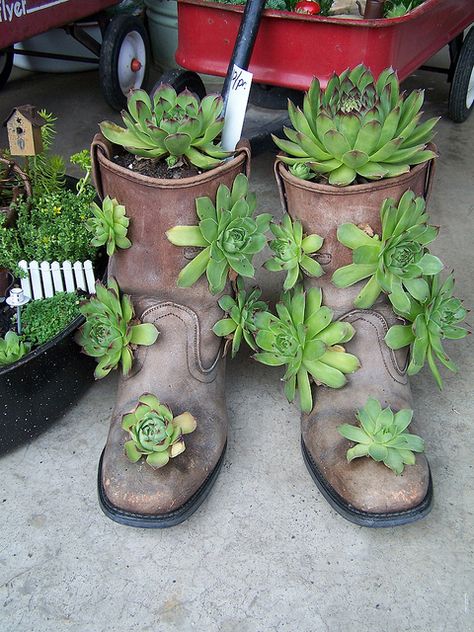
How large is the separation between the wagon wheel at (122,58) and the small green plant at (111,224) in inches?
54.7

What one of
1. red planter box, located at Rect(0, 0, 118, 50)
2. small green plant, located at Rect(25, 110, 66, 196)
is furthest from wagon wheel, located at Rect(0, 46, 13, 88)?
small green plant, located at Rect(25, 110, 66, 196)

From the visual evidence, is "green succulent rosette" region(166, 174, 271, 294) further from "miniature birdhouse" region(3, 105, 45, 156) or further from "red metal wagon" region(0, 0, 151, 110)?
"red metal wagon" region(0, 0, 151, 110)

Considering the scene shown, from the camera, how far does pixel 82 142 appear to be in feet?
7.48

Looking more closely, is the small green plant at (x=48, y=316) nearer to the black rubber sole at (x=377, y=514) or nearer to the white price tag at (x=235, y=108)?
the white price tag at (x=235, y=108)

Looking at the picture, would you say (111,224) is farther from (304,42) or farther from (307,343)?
(304,42)

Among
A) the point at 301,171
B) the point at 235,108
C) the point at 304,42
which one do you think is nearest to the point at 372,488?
the point at 301,171

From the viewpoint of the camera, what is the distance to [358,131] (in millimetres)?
994

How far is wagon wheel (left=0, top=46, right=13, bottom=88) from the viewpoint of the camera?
8.36 ft

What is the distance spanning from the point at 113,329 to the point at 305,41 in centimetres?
96

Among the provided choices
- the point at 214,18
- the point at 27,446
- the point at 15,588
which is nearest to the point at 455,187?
the point at 214,18

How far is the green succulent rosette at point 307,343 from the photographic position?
109 centimetres

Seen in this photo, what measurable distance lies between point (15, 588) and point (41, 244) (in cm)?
64

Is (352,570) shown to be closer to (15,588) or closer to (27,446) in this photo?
(15,588)

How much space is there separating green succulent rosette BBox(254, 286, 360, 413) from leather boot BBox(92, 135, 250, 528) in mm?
111
